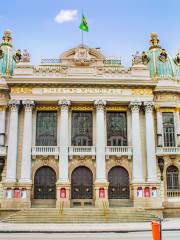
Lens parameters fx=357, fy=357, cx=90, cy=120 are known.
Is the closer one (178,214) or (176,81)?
(178,214)

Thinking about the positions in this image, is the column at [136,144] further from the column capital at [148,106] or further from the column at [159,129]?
the column at [159,129]

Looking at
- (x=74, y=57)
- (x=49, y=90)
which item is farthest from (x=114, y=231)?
(x=74, y=57)

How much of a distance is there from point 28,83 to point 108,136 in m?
9.69

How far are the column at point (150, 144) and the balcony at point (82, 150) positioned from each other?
5.39m

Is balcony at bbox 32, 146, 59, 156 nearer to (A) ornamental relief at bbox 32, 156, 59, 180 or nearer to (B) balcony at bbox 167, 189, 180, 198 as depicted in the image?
(A) ornamental relief at bbox 32, 156, 59, 180

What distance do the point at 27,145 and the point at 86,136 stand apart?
607 centimetres

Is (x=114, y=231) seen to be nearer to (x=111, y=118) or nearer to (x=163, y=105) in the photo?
(x=111, y=118)

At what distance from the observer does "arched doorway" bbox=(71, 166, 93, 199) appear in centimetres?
3488

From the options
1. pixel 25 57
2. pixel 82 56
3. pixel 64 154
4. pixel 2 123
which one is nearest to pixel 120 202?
pixel 64 154

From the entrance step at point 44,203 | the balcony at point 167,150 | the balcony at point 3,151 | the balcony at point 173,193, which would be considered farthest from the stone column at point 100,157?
the balcony at point 3,151

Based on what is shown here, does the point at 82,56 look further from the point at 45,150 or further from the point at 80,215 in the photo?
the point at 80,215

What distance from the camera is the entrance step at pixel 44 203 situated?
111 ft

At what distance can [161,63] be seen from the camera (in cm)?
4144

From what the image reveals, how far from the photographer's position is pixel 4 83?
124ft
